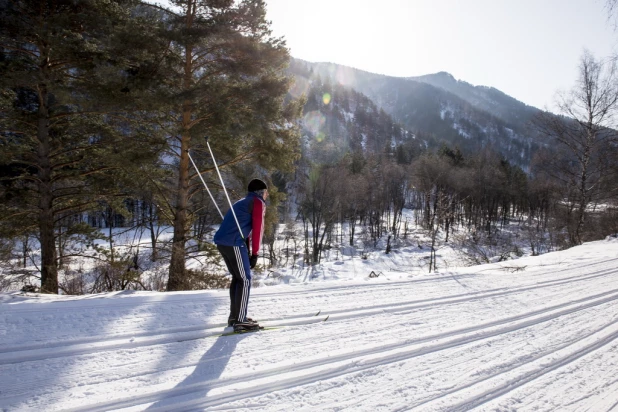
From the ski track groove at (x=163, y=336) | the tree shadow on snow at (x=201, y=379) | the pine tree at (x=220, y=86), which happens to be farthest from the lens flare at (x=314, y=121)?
the tree shadow on snow at (x=201, y=379)

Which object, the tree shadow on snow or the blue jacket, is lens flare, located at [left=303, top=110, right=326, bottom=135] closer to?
the blue jacket

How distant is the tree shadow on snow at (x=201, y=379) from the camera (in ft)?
8.07

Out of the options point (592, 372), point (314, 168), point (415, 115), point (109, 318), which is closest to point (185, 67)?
point (109, 318)

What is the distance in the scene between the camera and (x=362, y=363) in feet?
10.6

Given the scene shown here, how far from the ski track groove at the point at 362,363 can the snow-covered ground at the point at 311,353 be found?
1 centimetres

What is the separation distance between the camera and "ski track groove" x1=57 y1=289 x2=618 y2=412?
2508 mm

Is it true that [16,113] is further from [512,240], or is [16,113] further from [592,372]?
[512,240]

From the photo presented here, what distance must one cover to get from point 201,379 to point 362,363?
148cm

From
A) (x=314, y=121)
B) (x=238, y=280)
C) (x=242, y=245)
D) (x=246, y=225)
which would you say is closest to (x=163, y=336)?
(x=238, y=280)

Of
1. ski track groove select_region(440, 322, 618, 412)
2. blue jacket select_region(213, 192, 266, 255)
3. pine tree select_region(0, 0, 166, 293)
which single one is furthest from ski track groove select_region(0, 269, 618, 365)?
pine tree select_region(0, 0, 166, 293)

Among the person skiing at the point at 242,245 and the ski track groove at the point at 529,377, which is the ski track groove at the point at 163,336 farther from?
the ski track groove at the point at 529,377

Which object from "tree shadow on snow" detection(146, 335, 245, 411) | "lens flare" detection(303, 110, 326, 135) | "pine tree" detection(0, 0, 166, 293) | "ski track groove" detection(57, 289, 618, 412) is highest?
"lens flare" detection(303, 110, 326, 135)

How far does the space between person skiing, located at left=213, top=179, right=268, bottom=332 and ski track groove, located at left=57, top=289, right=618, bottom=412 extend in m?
1.03

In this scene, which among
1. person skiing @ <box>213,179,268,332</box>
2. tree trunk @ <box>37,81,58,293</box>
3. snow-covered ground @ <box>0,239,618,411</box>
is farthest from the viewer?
tree trunk @ <box>37,81,58,293</box>
